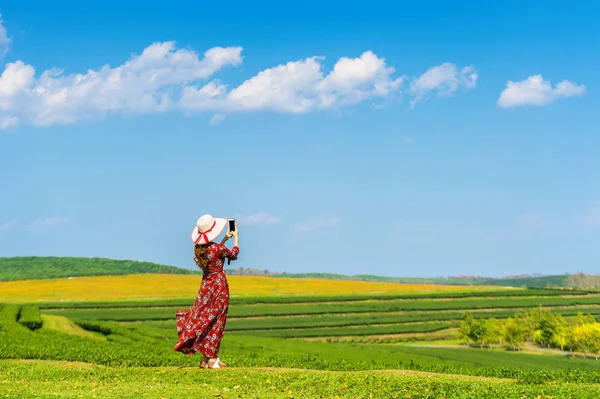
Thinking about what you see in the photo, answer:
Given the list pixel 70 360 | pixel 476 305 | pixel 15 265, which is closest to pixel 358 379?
pixel 70 360

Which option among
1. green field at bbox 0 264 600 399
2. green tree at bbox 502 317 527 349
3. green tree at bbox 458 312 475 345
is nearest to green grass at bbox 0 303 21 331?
green field at bbox 0 264 600 399

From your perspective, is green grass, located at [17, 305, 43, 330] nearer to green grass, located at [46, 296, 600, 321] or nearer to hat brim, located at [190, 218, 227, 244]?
hat brim, located at [190, 218, 227, 244]

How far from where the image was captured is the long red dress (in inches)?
525

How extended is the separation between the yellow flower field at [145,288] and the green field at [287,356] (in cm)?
835

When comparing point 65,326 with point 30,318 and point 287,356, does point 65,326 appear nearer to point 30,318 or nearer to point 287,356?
point 30,318

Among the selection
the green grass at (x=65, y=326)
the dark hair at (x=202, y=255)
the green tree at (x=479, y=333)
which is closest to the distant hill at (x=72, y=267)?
the green tree at (x=479, y=333)

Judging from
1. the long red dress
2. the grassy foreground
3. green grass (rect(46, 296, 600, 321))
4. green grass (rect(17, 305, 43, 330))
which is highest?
the long red dress

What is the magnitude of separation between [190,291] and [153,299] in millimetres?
9286

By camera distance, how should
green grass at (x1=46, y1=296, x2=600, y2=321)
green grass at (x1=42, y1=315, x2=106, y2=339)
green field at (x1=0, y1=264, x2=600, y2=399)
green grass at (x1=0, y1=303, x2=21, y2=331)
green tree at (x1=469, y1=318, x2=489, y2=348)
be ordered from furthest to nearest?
1. green grass at (x1=46, y1=296, x2=600, y2=321)
2. green tree at (x1=469, y1=318, x2=489, y2=348)
3. green grass at (x1=42, y1=315, x2=106, y2=339)
4. green grass at (x1=0, y1=303, x2=21, y2=331)
5. green field at (x1=0, y1=264, x2=600, y2=399)

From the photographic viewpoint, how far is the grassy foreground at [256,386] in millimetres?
10461

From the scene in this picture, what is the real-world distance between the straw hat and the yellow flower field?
58479 millimetres

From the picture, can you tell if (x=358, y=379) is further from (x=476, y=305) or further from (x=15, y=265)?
(x=15, y=265)

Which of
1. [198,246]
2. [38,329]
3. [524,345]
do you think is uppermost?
[198,246]

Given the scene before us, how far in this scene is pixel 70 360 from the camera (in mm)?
16969
